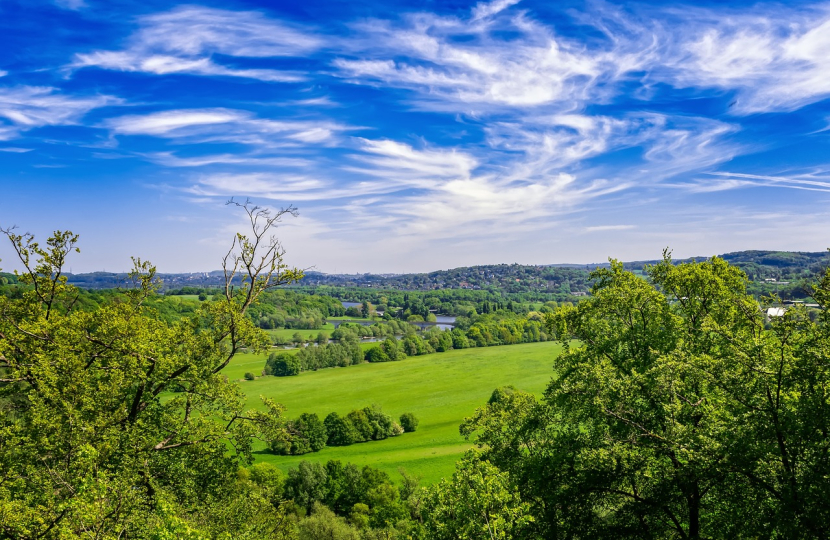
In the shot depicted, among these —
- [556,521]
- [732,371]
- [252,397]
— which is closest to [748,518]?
[732,371]

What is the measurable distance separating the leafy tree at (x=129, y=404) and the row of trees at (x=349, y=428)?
133 feet

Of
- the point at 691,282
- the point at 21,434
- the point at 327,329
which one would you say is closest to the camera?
the point at 21,434

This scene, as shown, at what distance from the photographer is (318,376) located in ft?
322

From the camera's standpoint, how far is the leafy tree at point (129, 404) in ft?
34.6

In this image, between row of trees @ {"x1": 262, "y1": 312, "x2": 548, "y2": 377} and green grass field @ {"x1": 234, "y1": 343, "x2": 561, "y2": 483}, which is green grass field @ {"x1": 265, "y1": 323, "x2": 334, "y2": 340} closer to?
row of trees @ {"x1": 262, "y1": 312, "x2": 548, "y2": 377}

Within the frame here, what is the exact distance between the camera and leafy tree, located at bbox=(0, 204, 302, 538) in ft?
34.6

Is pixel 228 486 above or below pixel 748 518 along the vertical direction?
below

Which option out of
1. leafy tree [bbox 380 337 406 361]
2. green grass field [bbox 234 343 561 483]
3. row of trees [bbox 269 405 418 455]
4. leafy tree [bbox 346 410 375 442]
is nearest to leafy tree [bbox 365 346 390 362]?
leafy tree [bbox 380 337 406 361]

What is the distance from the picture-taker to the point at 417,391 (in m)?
84.6

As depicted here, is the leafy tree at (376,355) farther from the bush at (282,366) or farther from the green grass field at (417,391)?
the bush at (282,366)

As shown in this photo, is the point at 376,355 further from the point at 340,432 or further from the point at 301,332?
the point at 340,432

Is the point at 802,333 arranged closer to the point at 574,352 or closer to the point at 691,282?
the point at 691,282

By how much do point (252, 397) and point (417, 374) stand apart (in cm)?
3358

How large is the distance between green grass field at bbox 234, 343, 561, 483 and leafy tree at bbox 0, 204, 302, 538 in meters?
32.9
